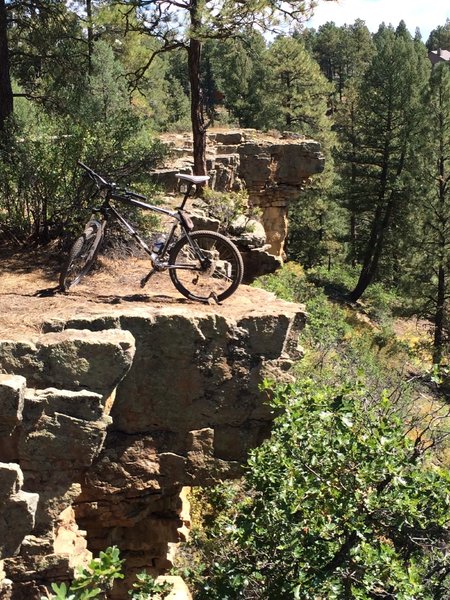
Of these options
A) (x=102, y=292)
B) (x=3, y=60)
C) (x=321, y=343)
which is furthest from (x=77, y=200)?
(x=321, y=343)

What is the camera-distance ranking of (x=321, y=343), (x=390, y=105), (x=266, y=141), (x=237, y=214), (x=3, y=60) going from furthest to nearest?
(x=390, y=105)
(x=266, y=141)
(x=321, y=343)
(x=237, y=214)
(x=3, y=60)

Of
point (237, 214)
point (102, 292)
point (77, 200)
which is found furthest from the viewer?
point (237, 214)

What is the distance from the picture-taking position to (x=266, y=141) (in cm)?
1742

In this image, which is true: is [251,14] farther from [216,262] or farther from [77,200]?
[216,262]

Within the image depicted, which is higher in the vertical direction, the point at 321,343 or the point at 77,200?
the point at 77,200

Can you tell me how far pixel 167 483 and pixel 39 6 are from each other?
771 centimetres

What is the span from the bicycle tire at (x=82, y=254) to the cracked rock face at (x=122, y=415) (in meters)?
0.99

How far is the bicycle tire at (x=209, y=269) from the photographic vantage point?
6289 millimetres

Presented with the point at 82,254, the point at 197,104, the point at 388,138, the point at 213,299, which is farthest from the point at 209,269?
the point at 388,138

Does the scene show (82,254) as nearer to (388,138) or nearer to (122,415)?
(122,415)

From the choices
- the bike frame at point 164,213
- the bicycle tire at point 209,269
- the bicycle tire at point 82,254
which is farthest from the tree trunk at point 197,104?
the bicycle tire at point 82,254

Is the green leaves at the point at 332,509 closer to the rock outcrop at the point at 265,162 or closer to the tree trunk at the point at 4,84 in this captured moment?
the tree trunk at the point at 4,84

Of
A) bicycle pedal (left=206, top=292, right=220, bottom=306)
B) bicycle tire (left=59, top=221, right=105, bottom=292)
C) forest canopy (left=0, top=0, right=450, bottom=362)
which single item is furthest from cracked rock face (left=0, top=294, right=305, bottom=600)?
forest canopy (left=0, top=0, right=450, bottom=362)

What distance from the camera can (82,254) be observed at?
6.37m
